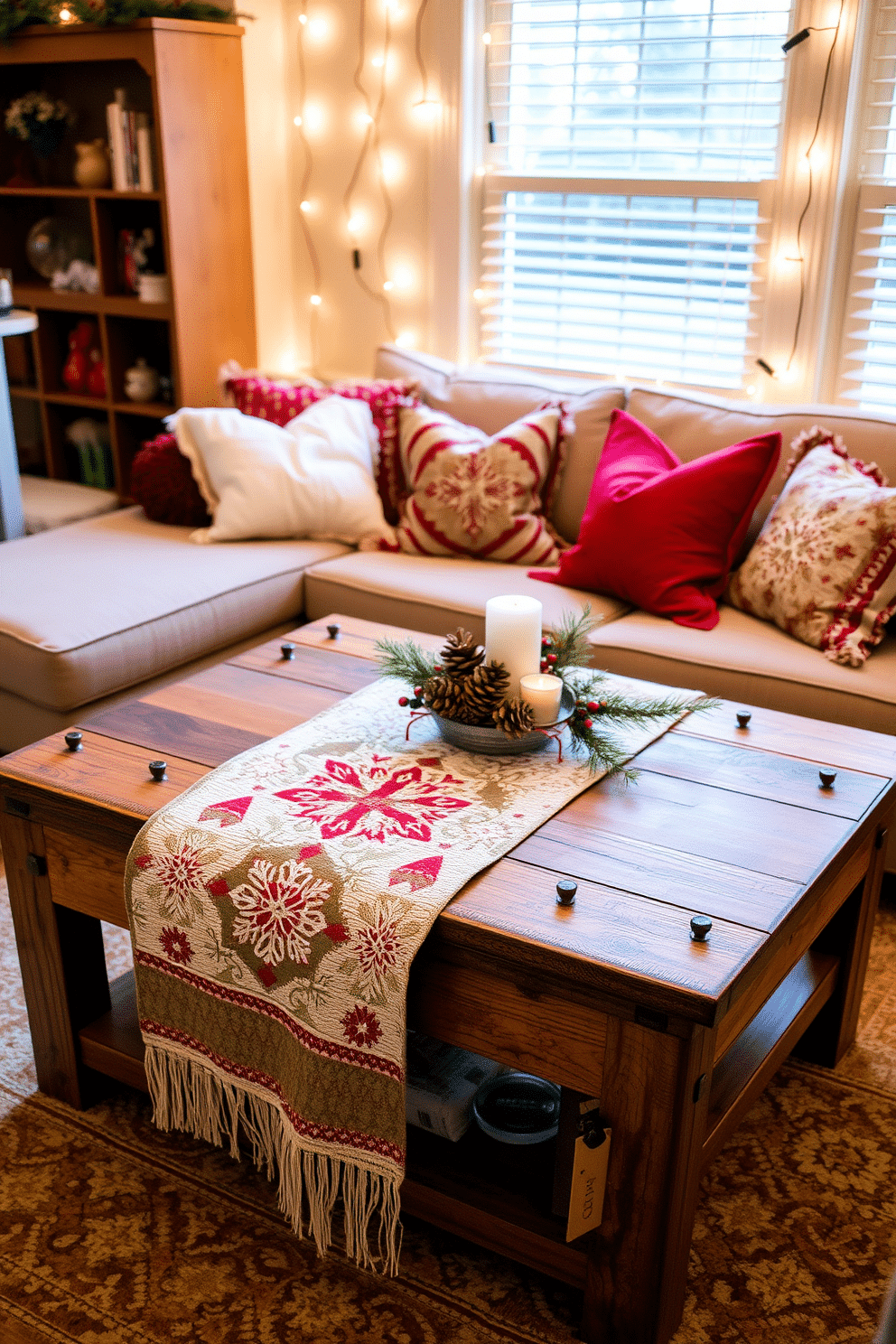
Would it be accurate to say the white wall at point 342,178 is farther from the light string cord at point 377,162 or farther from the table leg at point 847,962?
the table leg at point 847,962

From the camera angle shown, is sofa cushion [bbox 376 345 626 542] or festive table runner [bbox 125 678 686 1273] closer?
festive table runner [bbox 125 678 686 1273]

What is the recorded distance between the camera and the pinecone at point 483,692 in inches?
67.0

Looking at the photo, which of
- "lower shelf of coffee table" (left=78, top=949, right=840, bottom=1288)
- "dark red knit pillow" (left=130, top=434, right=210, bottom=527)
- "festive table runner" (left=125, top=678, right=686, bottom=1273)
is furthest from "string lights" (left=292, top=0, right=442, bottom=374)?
"lower shelf of coffee table" (left=78, top=949, right=840, bottom=1288)

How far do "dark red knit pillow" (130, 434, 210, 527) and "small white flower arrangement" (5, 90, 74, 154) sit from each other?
1.42 metres

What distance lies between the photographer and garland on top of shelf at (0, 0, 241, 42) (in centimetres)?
331

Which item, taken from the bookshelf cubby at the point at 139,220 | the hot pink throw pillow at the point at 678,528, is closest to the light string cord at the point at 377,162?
the bookshelf cubby at the point at 139,220

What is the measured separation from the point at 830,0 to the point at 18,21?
234cm

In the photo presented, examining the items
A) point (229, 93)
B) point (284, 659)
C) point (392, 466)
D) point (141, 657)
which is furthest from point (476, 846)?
point (229, 93)

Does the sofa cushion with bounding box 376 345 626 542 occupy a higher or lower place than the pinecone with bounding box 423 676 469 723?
higher

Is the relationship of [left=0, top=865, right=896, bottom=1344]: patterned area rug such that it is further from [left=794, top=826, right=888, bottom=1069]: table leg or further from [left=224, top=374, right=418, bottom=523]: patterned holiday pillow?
[left=224, top=374, right=418, bottom=523]: patterned holiday pillow

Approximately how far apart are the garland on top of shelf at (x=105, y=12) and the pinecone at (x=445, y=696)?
2.51m

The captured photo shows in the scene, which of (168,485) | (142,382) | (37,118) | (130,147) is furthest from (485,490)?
(37,118)

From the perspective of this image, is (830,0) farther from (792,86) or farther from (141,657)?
(141,657)

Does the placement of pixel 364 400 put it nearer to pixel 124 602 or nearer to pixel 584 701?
pixel 124 602
